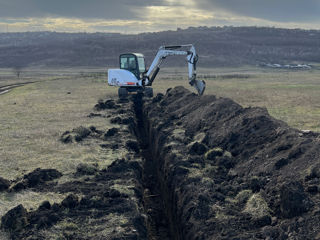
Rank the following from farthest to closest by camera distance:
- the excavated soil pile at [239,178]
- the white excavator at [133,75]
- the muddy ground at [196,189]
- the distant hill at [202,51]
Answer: the distant hill at [202,51]
the white excavator at [133,75]
the muddy ground at [196,189]
the excavated soil pile at [239,178]

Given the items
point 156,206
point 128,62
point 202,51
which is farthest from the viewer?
point 202,51

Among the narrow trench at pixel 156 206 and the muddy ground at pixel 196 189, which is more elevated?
the muddy ground at pixel 196 189

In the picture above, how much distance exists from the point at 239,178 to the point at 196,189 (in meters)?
1.54

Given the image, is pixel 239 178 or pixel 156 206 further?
pixel 156 206

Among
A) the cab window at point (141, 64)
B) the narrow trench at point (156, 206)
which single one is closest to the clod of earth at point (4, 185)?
the narrow trench at point (156, 206)

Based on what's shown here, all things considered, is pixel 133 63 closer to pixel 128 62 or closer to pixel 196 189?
pixel 128 62

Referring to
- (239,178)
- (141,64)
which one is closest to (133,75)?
(141,64)

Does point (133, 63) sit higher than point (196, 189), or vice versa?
point (133, 63)

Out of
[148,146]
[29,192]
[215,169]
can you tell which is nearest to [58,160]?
[29,192]

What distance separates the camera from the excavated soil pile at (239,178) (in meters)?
8.30

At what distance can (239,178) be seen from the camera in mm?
11508

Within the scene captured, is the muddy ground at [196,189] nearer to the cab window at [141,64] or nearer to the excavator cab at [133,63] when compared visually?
the excavator cab at [133,63]

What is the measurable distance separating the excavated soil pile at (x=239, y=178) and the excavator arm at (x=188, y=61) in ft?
21.6

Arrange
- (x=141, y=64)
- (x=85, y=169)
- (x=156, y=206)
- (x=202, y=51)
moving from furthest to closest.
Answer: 1. (x=202, y=51)
2. (x=141, y=64)
3. (x=156, y=206)
4. (x=85, y=169)
